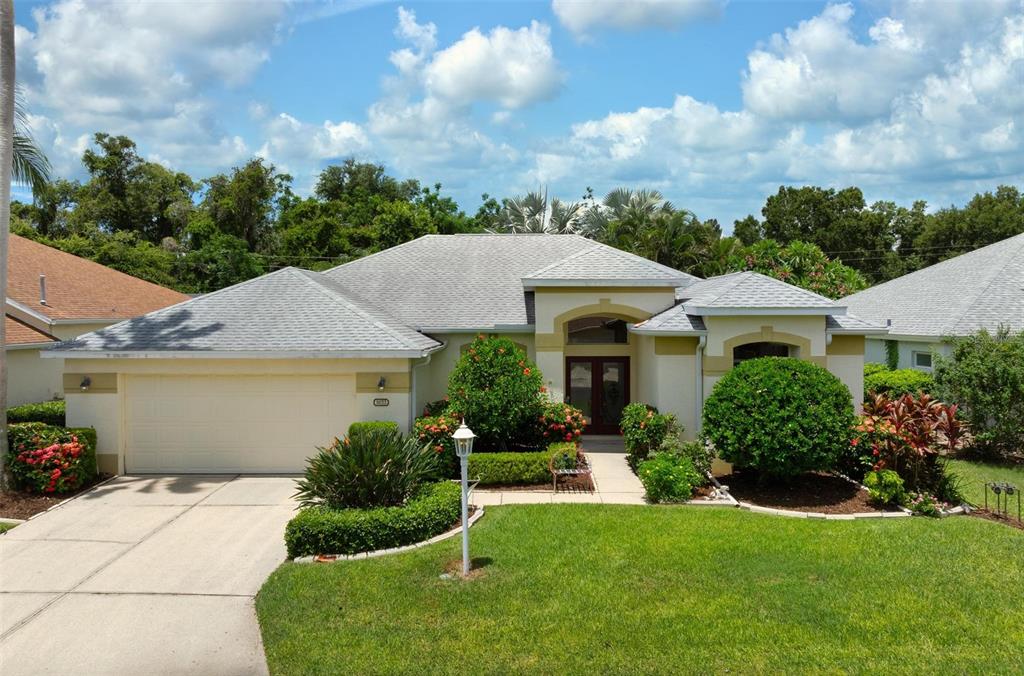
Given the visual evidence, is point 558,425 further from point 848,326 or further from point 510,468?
point 848,326

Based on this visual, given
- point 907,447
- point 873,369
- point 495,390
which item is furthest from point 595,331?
point 873,369

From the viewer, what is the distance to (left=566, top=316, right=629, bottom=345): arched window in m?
17.6

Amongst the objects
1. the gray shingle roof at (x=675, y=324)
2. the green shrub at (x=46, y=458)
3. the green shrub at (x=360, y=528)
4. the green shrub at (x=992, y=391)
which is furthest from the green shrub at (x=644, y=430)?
the green shrub at (x=46, y=458)

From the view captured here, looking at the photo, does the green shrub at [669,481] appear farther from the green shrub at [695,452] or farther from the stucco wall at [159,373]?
the stucco wall at [159,373]

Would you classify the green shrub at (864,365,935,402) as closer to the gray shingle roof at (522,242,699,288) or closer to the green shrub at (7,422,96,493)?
the gray shingle roof at (522,242,699,288)

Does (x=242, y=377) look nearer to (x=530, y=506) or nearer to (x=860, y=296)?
(x=530, y=506)

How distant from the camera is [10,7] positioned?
1145 cm

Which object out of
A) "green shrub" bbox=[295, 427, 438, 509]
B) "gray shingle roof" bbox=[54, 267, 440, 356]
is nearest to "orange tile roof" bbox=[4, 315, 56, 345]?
"gray shingle roof" bbox=[54, 267, 440, 356]

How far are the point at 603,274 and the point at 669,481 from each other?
6242mm

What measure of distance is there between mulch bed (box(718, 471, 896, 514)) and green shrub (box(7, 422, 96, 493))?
12.7 meters

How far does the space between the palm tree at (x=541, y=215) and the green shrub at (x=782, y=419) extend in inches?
1109

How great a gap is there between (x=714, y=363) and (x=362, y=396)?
7.63 meters

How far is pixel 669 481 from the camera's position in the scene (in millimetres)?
11586

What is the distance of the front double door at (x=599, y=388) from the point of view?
1767 centimetres
